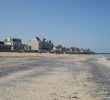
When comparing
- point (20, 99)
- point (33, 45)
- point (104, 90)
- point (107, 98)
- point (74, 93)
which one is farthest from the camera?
point (33, 45)

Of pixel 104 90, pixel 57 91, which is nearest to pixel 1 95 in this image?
pixel 57 91

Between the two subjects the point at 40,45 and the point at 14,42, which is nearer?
the point at 14,42

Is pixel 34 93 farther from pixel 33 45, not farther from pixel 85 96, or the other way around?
pixel 33 45

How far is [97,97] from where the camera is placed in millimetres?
12859

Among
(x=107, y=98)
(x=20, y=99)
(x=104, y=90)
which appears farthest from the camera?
(x=104, y=90)

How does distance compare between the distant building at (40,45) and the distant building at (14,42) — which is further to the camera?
the distant building at (40,45)

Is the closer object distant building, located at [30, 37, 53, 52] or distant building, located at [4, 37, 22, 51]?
distant building, located at [4, 37, 22, 51]

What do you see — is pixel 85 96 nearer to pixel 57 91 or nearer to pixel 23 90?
pixel 57 91

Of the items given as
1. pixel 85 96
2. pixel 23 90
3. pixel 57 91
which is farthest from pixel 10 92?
pixel 85 96

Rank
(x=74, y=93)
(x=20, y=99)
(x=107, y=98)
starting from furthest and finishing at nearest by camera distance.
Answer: (x=74, y=93), (x=107, y=98), (x=20, y=99)

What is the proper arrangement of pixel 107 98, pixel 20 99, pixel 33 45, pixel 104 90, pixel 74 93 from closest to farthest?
1. pixel 20 99
2. pixel 107 98
3. pixel 74 93
4. pixel 104 90
5. pixel 33 45

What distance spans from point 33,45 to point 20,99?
161 meters

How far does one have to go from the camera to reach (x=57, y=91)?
14.0 metres

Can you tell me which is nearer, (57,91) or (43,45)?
(57,91)
